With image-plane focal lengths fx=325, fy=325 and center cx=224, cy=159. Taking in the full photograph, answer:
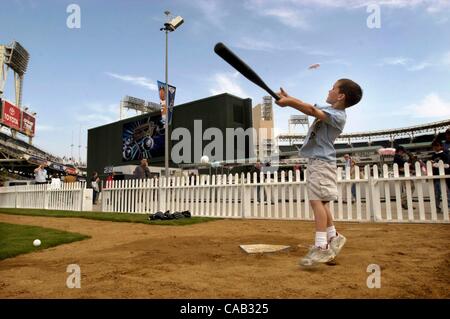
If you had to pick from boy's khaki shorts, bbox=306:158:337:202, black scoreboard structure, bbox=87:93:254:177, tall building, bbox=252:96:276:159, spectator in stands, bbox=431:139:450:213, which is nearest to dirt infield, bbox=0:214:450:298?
boy's khaki shorts, bbox=306:158:337:202

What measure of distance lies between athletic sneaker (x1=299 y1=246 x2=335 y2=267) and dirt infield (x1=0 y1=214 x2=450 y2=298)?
0.08m

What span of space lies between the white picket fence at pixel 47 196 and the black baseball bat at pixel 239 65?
40.3 feet

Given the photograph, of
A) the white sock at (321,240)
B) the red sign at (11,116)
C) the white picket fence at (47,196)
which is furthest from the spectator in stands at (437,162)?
the red sign at (11,116)

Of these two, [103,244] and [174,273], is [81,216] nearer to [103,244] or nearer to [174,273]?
[103,244]

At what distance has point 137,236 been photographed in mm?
5633

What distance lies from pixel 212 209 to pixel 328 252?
6969mm

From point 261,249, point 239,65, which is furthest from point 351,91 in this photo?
point 261,249

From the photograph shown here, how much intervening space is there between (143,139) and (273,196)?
87.5 ft

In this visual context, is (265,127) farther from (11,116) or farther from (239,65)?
(239,65)

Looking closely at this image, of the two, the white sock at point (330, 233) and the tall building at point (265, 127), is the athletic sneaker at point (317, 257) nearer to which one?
the white sock at point (330, 233)

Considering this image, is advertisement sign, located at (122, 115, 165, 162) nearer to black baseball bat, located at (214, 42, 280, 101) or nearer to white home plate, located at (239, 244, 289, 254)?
white home plate, located at (239, 244, 289, 254)

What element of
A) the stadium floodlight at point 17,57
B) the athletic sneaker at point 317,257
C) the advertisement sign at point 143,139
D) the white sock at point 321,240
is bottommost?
the athletic sneaker at point 317,257

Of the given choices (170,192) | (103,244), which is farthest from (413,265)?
(170,192)

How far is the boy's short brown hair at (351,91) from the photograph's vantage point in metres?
3.53
